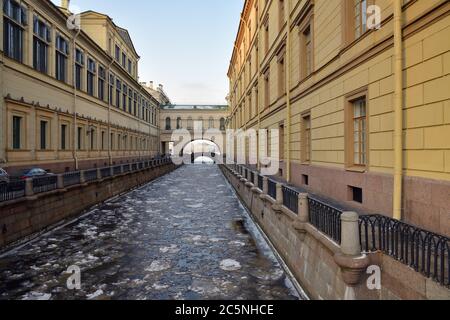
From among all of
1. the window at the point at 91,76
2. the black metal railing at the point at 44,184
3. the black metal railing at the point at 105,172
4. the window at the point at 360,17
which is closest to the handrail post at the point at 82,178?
the black metal railing at the point at 44,184

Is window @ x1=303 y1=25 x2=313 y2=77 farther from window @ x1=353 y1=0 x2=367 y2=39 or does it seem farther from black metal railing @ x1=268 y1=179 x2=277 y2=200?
black metal railing @ x1=268 y1=179 x2=277 y2=200

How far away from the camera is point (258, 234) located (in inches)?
480

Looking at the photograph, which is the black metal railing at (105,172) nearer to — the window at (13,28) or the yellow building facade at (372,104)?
the window at (13,28)

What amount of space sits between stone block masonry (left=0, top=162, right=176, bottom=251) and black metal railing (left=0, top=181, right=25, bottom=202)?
0.21m

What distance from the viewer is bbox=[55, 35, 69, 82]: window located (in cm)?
2128

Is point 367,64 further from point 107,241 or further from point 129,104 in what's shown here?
point 129,104

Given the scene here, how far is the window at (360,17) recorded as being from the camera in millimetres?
8406

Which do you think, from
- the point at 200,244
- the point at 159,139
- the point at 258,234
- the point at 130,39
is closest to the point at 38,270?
the point at 200,244

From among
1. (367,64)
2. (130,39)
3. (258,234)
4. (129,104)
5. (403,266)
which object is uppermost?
(130,39)
